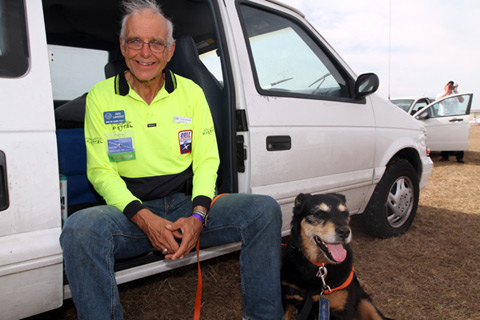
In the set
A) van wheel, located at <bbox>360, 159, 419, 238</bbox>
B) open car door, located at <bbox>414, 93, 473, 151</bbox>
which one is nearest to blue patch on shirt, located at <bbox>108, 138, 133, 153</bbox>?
van wheel, located at <bbox>360, 159, 419, 238</bbox>

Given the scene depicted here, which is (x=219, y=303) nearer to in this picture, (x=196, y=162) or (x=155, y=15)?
(x=196, y=162)

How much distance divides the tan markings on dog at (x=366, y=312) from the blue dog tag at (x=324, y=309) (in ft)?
0.93

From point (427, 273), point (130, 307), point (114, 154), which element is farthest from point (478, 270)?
point (114, 154)

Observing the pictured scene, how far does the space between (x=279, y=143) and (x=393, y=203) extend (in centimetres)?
181

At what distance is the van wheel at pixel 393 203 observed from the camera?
3.33 meters

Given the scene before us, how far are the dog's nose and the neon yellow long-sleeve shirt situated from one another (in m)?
0.76

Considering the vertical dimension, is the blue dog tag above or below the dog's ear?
below

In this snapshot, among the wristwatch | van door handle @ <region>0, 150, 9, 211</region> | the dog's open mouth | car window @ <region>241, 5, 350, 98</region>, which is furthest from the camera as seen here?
car window @ <region>241, 5, 350, 98</region>

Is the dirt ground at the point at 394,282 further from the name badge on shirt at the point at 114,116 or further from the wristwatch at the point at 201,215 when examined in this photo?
the name badge on shirt at the point at 114,116

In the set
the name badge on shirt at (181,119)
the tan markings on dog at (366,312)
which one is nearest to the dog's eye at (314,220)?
the tan markings on dog at (366,312)

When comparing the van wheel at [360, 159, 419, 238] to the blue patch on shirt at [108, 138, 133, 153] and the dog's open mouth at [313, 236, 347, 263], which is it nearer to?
the dog's open mouth at [313, 236, 347, 263]

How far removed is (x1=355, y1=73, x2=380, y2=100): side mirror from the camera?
9.18 ft

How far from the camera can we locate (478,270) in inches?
113

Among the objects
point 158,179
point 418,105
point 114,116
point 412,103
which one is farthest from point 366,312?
point 418,105
